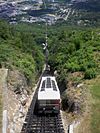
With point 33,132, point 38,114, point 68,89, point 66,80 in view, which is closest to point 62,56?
point 66,80

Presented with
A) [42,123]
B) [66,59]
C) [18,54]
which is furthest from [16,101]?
[18,54]

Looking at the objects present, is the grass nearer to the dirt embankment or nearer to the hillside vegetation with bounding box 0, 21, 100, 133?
the hillside vegetation with bounding box 0, 21, 100, 133

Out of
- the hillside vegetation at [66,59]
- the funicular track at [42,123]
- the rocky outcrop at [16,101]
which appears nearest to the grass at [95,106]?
the hillside vegetation at [66,59]

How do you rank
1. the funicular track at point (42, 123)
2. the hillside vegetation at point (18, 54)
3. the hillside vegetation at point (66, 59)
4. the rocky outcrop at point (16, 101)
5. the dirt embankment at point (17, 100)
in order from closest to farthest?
1. the funicular track at point (42, 123)
2. the rocky outcrop at point (16, 101)
3. the dirt embankment at point (17, 100)
4. the hillside vegetation at point (66, 59)
5. the hillside vegetation at point (18, 54)

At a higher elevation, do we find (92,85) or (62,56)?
(92,85)

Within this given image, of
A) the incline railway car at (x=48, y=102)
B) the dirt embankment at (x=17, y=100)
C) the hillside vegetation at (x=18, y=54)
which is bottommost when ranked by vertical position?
the hillside vegetation at (x=18, y=54)

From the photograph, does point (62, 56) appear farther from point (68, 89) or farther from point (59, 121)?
point (59, 121)

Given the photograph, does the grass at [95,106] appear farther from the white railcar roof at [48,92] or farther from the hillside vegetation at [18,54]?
the hillside vegetation at [18,54]

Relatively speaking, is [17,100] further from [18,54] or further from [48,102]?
[18,54]

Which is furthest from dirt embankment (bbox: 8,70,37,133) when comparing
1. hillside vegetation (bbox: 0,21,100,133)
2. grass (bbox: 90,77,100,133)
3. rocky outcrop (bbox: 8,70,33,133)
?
grass (bbox: 90,77,100,133)
